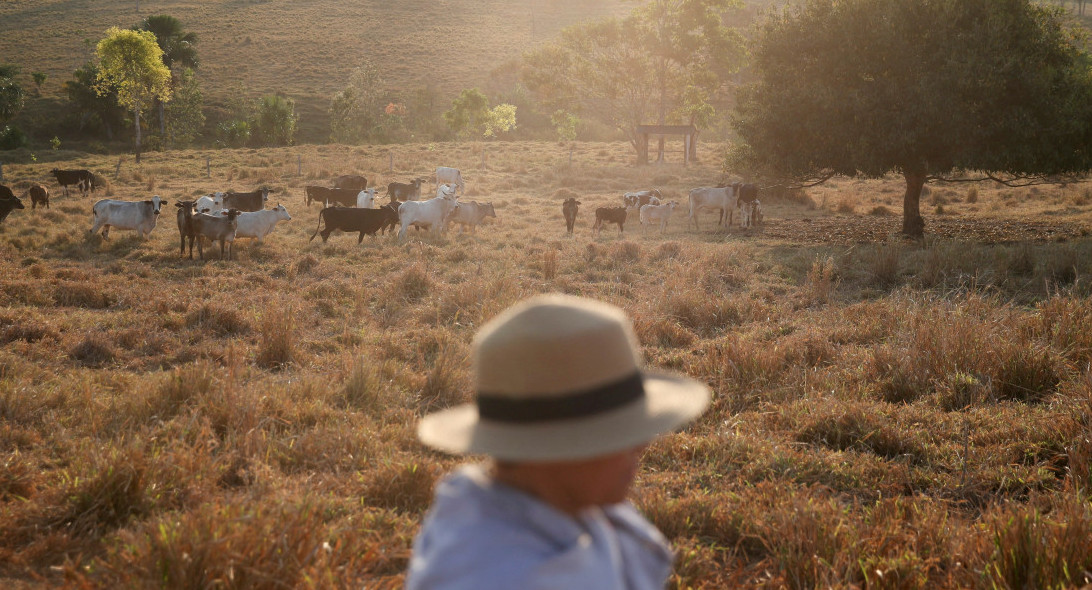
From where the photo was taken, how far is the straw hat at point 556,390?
1462 mm

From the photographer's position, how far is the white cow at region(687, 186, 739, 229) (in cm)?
2188

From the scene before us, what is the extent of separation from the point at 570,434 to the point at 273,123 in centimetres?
6018

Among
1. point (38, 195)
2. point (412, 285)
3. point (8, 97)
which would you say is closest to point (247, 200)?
point (38, 195)

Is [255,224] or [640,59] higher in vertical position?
[640,59]

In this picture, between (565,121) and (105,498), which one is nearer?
(105,498)

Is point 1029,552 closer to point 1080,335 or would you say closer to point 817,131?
point 1080,335

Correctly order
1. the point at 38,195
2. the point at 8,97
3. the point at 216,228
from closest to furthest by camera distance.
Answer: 1. the point at 216,228
2. the point at 38,195
3. the point at 8,97

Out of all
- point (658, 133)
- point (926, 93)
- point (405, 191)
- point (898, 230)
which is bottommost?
point (898, 230)

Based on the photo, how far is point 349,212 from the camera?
17641 millimetres

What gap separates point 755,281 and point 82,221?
17.0 metres

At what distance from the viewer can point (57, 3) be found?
311 feet

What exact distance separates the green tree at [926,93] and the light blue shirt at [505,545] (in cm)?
1647

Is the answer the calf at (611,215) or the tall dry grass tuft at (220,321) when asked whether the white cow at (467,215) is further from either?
the tall dry grass tuft at (220,321)

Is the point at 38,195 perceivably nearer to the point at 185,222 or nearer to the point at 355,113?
the point at 185,222
